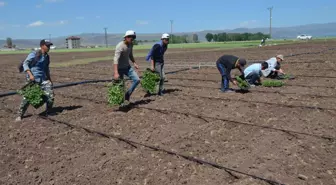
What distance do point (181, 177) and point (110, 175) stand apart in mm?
953

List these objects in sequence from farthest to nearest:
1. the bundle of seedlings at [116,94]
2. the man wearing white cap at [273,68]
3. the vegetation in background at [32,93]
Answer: the man wearing white cap at [273,68]
the bundle of seedlings at [116,94]
the vegetation in background at [32,93]

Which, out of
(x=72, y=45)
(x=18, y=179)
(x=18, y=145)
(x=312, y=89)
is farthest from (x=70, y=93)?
(x=72, y=45)

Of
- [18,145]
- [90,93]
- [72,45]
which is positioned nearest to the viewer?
[18,145]

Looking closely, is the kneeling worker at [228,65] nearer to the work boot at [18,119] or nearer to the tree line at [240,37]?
the work boot at [18,119]

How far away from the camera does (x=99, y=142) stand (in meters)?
6.14

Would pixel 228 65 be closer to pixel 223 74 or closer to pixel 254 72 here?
pixel 223 74

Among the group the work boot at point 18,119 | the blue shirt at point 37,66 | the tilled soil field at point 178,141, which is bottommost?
the tilled soil field at point 178,141

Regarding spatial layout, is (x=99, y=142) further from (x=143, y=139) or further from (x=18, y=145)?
(x=18, y=145)

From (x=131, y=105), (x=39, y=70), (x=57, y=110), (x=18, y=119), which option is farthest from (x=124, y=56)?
(x=18, y=119)

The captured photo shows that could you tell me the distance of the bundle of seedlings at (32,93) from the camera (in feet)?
24.0

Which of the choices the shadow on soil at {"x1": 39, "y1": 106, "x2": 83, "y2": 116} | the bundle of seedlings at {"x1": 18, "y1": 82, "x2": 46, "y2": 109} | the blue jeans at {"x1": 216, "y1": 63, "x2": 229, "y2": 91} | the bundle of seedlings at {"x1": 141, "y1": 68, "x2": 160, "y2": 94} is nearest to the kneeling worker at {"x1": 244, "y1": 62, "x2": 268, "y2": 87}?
the blue jeans at {"x1": 216, "y1": 63, "x2": 229, "y2": 91}

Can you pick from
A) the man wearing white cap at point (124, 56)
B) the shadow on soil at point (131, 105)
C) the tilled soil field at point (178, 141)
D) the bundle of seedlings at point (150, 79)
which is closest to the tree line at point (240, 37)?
the bundle of seedlings at point (150, 79)

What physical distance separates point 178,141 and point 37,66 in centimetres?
338

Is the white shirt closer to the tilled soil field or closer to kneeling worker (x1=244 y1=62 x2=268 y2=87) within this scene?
kneeling worker (x1=244 y1=62 x2=268 y2=87)
